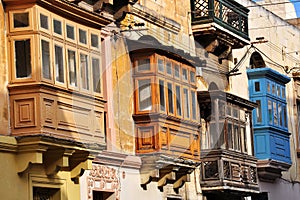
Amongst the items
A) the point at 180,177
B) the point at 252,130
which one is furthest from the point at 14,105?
the point at 252,130

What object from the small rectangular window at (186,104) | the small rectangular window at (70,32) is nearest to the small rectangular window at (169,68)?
the small rectangular window at (186,104)

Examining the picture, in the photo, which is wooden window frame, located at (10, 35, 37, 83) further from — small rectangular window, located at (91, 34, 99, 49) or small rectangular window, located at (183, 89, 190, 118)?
small rectangular window, located at (183, 89, 190, 118)

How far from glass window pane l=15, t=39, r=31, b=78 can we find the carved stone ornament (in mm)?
3241

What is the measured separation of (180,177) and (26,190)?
6.57 metres

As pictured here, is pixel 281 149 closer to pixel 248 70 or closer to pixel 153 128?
pixel 248 70

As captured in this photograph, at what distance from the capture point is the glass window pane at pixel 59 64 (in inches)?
683

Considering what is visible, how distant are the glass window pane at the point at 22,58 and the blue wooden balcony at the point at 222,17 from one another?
29.7 ft

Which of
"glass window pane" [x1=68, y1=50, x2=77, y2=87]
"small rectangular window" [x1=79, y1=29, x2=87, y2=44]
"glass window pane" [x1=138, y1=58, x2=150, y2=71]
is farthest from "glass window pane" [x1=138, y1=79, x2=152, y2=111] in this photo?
"glass window pane" [x1=68, y1=50, x2=77, y2=87]

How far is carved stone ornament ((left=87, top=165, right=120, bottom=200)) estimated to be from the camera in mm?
19141

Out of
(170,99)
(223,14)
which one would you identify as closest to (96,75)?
(170,99)

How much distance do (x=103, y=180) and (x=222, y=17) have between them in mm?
8094

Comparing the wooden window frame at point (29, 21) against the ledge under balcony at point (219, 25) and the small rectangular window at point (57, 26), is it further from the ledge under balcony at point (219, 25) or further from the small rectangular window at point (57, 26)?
the ledge under balcony at point (219, 25)

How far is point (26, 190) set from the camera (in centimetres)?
1662

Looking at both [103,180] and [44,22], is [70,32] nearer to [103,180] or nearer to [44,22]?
[44,22]
